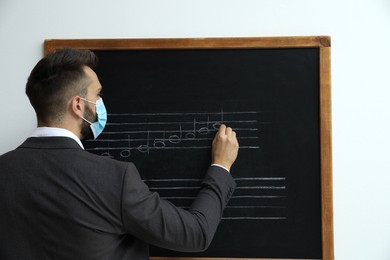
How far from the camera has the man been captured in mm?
1152

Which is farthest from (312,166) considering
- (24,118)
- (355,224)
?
(24,118)

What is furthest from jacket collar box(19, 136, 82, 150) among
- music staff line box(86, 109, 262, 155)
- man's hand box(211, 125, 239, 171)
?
man's hand box(211, 125, 239, 171)

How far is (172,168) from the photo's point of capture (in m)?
1.58

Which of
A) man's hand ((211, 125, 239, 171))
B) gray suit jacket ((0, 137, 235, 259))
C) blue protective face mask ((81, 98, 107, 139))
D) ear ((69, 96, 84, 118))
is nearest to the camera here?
gray suit jacket ((0, 137, 235, 259))

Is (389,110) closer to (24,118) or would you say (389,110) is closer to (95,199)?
A: (95,199)

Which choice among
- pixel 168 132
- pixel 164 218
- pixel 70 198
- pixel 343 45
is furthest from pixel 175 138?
pixel 343 45

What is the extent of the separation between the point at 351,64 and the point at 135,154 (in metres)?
0.97

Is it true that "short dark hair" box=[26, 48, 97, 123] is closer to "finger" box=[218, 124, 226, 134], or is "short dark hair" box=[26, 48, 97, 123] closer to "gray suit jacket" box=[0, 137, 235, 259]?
"gray suit jacket" box=[0, 137, 235, 259]

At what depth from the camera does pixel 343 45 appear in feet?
5.27

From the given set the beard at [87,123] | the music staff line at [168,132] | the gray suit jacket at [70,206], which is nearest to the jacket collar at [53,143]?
the gray suit jacket at [70,206]

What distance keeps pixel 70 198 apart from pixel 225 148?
63 cm

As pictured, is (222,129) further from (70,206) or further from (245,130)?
(70,206)

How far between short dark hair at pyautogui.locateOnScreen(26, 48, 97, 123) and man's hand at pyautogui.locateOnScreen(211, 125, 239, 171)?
0.56m

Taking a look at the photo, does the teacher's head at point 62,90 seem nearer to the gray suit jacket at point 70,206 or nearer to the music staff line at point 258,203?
the gray suit jacket at point 70,206
